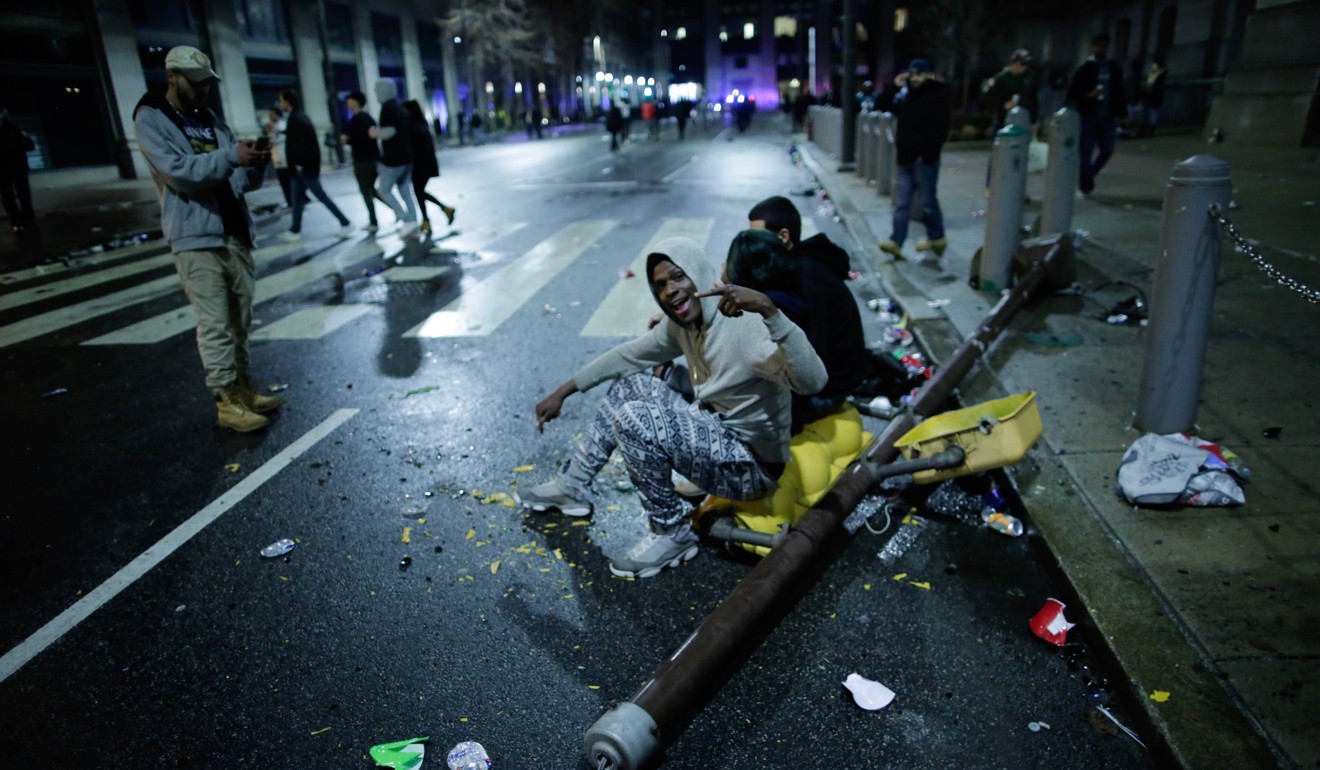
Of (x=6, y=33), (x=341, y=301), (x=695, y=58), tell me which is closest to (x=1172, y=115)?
(x=341, y=301)

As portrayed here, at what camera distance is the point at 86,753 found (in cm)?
260

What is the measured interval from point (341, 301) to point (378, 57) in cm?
3713

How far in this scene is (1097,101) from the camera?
35.6ft

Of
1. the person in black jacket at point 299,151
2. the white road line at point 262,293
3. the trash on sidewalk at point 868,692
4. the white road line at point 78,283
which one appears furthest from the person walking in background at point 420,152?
the trash on sidewalk at point 868,692

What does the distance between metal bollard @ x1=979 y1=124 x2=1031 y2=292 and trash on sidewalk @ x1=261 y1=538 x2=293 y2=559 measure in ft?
19.5

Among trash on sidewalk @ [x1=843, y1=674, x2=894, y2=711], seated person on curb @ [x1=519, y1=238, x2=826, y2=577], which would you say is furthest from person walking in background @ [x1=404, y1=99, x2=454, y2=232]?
trash on sidewalk @ [x1=843, y1=674, x2=894, y2=711]

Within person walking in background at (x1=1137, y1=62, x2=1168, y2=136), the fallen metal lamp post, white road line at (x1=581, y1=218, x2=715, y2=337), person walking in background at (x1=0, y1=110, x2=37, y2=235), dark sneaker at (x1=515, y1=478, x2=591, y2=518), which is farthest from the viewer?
person walking in background at (x1=1137, y1=62, x2=1168, y2=136)

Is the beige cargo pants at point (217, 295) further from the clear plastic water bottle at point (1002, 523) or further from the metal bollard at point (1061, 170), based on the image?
the metal bollard at point (1061, 170)

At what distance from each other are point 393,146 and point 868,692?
1065 centimetres

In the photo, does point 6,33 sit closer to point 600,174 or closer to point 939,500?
point 600,174

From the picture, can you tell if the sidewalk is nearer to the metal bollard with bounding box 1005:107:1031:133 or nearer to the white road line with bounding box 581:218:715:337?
the metal bollard with bounding box 1005:107:1031:133

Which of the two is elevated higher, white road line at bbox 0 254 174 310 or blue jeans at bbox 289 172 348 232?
blue jeans at bbox 289 172 348 232

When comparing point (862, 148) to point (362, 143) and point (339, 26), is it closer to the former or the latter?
point (362, 143)

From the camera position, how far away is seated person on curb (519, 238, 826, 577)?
3145 millimetres
